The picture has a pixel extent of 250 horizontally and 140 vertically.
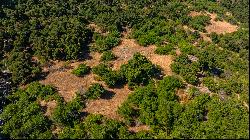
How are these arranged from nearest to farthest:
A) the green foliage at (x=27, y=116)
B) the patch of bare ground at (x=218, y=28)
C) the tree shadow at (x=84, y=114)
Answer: the green foliage at (x=27, y=116), the tree shadow at (x=84, y=114), the patch of bare ground at (x=218, y=28)

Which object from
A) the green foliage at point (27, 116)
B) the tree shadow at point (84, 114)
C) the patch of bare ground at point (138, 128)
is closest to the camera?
the green foliage at point (27, 116)

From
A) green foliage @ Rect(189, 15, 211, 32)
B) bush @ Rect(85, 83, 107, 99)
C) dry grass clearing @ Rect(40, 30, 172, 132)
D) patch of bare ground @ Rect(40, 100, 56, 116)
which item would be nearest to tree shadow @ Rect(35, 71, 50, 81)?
dry grass clearing @ Rect(40, 30, 172, 132)

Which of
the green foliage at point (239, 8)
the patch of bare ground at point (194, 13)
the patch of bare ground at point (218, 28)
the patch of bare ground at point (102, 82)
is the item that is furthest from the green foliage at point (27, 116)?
the green foliage at point (239, 8)

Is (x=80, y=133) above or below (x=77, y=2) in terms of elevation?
below

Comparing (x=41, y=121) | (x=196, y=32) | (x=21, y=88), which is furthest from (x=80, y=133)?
(x=196, y=32)

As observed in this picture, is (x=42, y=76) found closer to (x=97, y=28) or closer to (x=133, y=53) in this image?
(x=133, y=53)

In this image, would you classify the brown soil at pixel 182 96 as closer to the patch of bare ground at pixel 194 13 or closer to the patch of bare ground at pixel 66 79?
the patch of bare ground at pixel 66 79

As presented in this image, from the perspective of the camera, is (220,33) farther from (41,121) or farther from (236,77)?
(41,121)
